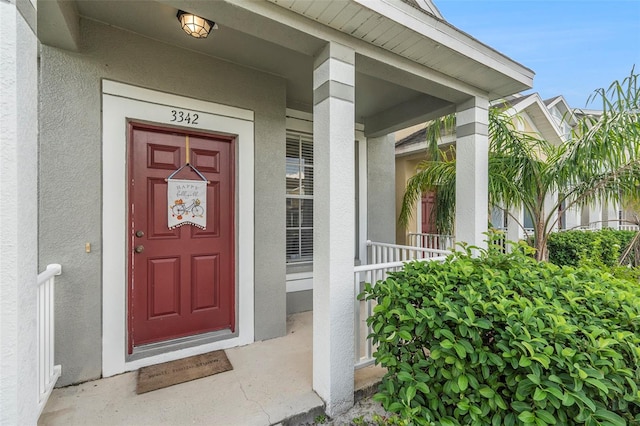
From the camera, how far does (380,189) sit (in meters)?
4.62

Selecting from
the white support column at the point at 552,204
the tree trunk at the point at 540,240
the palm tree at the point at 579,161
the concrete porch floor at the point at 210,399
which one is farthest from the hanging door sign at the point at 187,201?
the white support column at the point at 552,204

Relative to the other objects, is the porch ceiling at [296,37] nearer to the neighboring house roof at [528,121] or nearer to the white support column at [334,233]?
the white support column at [334,233]

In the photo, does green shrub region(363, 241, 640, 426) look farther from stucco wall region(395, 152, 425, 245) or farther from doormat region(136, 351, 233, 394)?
stucco wall region(395, 152, 425, 245)

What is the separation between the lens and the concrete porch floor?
1.85 metres

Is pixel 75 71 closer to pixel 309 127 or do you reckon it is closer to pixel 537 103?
pixel 309 127

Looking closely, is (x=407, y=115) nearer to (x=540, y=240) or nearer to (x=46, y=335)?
(x=540, y=240)

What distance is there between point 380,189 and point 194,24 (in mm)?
3292

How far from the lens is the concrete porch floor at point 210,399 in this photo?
6.08 feet

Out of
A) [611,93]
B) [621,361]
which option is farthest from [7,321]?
[611,93]

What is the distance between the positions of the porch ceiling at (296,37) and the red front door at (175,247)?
30.9 inches

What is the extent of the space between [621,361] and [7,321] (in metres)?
2.39

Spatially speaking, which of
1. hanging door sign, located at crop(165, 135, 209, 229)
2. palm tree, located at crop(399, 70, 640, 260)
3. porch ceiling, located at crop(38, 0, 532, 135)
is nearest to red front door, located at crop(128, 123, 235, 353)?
hanging door sign, located at crop(165, 135, 209, 229)

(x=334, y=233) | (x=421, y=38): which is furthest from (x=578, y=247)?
(x=334, y=233)

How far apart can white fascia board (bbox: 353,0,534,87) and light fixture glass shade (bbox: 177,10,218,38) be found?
1.19 m
